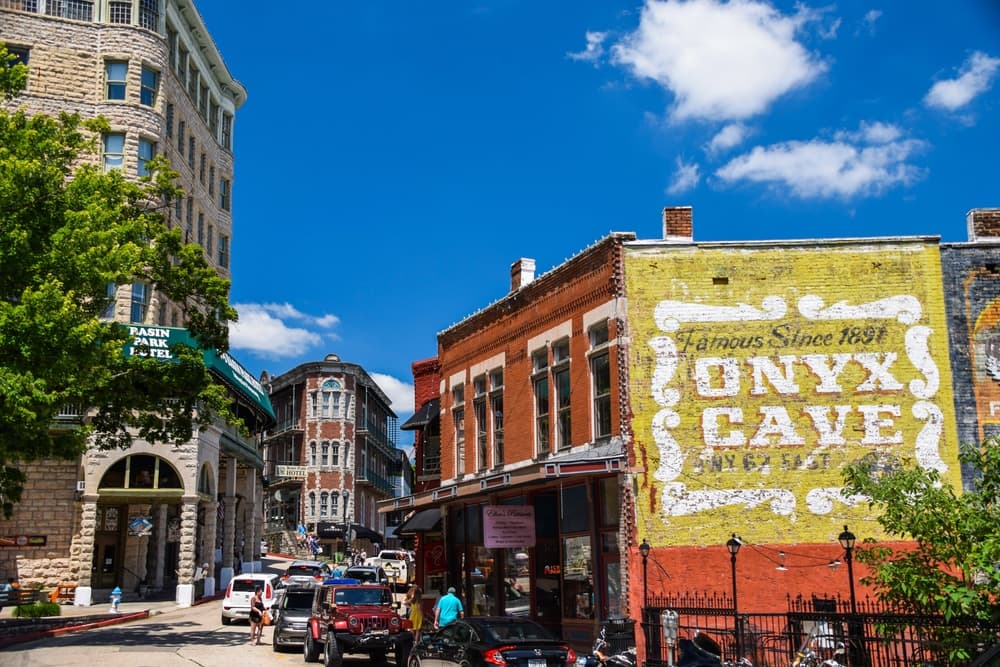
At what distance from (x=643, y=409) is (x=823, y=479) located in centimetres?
410

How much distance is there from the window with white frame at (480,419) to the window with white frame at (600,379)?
6.09 meters

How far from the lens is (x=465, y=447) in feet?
98.6

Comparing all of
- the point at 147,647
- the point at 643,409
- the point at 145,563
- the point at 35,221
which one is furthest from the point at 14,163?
the point at 145,563

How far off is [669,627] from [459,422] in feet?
42.7

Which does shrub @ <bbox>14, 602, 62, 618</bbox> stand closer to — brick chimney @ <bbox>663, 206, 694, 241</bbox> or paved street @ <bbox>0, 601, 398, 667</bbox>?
paved street @ <bbox>0, 601, 398, 667</bbox>

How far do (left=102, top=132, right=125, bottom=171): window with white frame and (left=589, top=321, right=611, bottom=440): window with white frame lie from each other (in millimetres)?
27738

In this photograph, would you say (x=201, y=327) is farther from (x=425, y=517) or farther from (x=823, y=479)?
(x=823, y=479)

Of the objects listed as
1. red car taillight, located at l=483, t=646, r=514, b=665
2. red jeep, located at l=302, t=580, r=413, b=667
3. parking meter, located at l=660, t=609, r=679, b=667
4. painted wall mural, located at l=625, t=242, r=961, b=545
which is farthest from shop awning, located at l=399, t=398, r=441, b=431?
red car taillight, located at l=483, t=646, r=514, b=665

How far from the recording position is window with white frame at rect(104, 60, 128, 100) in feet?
143

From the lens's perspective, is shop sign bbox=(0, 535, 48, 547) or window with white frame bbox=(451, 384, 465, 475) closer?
window with white frame bbox=(451, 384, 465, 475)

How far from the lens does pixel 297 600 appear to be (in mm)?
26719

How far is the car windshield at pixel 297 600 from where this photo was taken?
26594mm

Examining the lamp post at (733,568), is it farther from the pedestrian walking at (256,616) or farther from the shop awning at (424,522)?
the pedestrian walking at (256,616)

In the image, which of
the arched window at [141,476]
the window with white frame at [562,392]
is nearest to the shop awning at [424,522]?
the window with white frame at [562,392]
